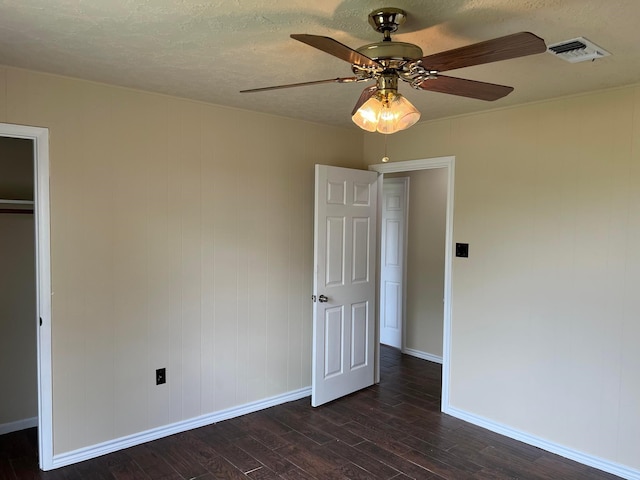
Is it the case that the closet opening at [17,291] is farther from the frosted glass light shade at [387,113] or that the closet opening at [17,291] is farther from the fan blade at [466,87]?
the fan blade at [466,87]

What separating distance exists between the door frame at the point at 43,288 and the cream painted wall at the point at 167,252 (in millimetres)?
40

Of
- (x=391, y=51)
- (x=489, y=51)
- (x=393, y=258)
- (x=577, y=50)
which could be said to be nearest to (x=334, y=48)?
(x=391, y=51)

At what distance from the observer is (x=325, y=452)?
308cm

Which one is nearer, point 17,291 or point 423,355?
point 17,291

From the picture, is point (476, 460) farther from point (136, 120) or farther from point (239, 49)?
point (136, 120)


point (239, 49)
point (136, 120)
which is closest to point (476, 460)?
point (239, 49)

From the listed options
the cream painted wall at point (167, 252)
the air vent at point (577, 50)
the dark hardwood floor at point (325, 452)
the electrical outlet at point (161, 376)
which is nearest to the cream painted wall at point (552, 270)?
the dark hardwood floor at point (325, 452)

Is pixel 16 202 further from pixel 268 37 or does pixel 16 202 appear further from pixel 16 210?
pixel 268 37

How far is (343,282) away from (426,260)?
157 cm

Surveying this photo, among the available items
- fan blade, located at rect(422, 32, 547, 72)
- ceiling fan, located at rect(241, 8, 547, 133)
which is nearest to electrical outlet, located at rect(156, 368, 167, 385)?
ceiling fan, located at rect(241, 8, 547, 133)

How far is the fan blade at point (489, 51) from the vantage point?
140 cm

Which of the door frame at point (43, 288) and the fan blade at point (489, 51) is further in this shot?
the door frame at point (43, 288)

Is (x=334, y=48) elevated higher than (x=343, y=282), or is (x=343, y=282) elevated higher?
(x=334, y=48)

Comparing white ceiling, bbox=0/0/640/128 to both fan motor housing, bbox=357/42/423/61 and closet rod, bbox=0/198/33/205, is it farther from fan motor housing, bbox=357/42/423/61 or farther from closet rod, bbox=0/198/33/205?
closet rod, bbox=0/198/33/205
